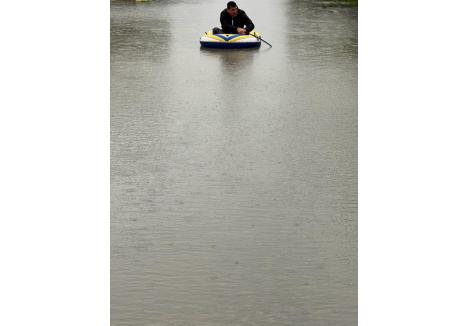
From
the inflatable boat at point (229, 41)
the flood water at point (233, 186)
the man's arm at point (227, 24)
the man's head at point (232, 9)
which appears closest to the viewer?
the flood water at point (233, 186)

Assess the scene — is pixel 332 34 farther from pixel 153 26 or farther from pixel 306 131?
pixel 306 131

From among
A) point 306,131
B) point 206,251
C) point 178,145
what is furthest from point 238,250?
point 306,131

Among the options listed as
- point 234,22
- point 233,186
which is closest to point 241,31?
point 234,22

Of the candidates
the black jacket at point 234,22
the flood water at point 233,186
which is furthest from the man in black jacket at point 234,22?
the flood water at point 233,186

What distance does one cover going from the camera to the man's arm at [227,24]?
11.5 m

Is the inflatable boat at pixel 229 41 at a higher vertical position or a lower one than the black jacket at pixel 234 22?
lower

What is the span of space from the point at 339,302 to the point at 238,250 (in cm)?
78

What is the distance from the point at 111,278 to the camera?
4637 millimetres

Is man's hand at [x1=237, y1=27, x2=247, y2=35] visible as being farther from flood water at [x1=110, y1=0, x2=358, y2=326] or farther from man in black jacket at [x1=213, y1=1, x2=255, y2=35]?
flood water at [x1=110, y1=0, x2=358, y2=326]

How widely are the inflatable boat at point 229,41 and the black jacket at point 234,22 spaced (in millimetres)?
122

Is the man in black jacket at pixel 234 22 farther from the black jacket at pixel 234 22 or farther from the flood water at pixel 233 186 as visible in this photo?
the flood water at pixel 233 186

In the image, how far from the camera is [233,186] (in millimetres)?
6078

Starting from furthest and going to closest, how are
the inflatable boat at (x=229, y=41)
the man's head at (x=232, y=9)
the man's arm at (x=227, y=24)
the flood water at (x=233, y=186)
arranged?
the man's arm at (x=227, y=24) < the inflatable boat at (x=229, y=41) < the man's head at (x=232, y=9) < the flood water at (x=233, y=186)

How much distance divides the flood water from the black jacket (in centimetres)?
41
